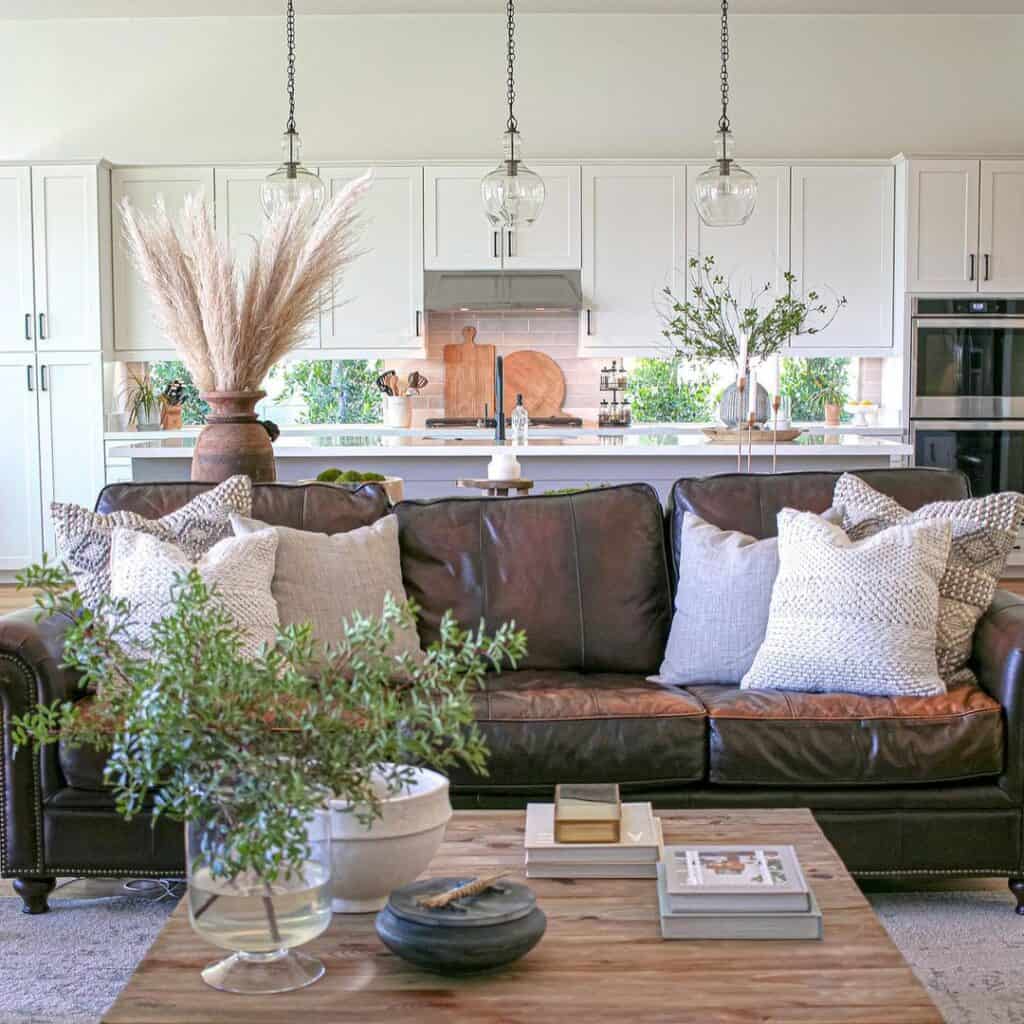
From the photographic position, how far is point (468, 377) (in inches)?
332

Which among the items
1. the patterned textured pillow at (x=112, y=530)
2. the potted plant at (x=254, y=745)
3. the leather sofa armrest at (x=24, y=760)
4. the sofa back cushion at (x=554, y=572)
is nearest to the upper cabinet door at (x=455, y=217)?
the sofa back cushion at (x=554, y=572)

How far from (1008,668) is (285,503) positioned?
6.01 feet

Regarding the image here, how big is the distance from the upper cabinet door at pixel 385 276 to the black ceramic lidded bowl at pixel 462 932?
21.0 feet

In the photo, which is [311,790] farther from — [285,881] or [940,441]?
[940,441]

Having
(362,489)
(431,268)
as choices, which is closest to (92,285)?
(431,268)

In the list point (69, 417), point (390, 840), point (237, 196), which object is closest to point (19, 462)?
point (69, 417)

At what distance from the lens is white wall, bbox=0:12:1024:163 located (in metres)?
8.16

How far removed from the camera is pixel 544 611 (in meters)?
3.59

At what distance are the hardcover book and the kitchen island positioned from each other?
12.0 ft

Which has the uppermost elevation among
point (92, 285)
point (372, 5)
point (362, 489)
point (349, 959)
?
point (372, 5)

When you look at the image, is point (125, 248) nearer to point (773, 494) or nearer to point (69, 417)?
point (69, 417)

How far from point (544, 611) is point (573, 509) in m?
0.30

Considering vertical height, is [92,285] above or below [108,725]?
above

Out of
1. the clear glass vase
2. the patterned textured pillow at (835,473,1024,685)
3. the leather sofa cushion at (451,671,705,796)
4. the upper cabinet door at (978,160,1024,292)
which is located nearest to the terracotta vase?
the leather sofa cushion at (451,671,705,796)
